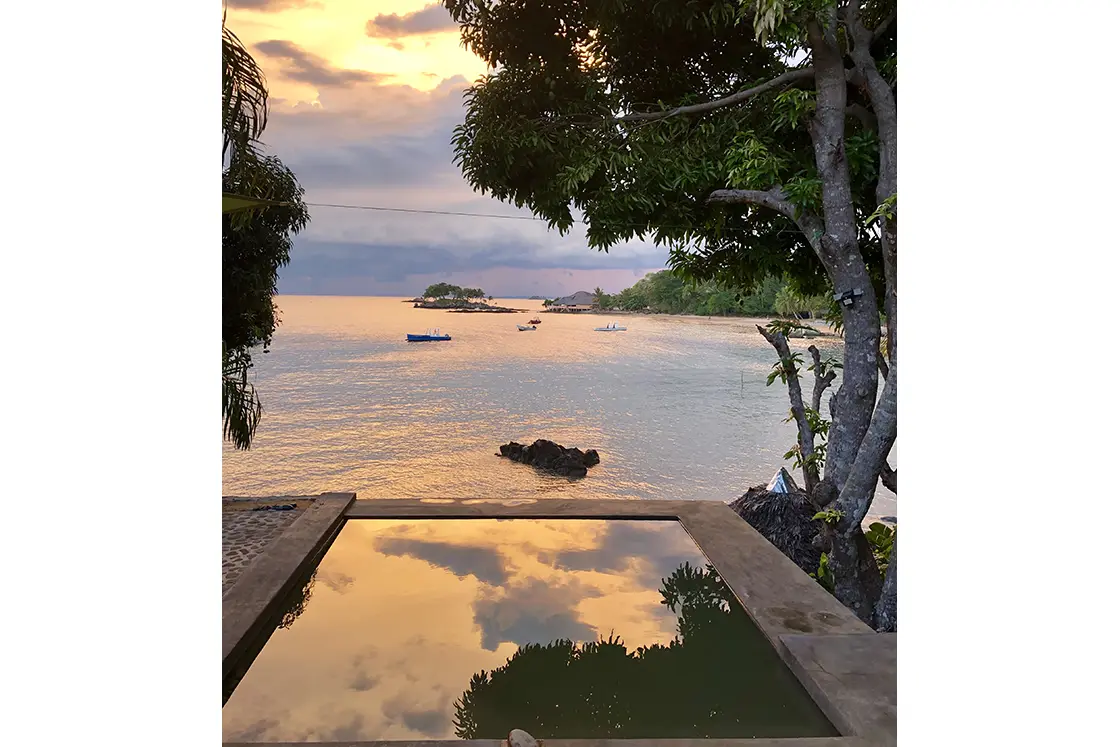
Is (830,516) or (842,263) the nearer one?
(830,516)

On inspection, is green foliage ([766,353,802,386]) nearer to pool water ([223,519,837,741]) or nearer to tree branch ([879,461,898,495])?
tree branch ([879,461,898,495])

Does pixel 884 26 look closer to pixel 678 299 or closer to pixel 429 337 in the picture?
pixel 678 299

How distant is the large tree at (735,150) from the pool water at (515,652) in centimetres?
103

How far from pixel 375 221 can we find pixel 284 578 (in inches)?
435

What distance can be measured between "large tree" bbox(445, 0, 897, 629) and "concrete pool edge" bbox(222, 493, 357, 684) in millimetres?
2504

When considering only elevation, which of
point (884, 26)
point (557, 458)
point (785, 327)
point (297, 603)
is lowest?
point (557, 458)

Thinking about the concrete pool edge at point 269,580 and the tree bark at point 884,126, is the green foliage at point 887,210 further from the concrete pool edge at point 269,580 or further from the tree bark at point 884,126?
the concrete pool edge at point 269,580

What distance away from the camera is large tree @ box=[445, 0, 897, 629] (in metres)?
4.29

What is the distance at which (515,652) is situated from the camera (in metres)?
3.28

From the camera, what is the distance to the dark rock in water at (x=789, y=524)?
5.11 metres

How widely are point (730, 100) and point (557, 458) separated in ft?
30.0

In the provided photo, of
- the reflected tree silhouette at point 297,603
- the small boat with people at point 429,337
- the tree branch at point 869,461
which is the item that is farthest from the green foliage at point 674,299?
the reflected tree silhouette at point 297,603

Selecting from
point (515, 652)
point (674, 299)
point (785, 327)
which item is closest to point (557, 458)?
point (674, 299)

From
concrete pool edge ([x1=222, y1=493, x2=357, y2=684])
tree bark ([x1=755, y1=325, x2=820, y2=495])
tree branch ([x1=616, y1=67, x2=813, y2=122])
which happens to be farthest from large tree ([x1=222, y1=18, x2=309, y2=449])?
tree bark ([x1=755, y1=325, x2=820, y2=495])
